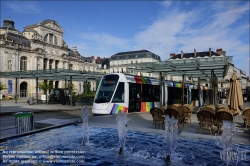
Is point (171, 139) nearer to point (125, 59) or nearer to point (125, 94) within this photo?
A: point (125, 94)

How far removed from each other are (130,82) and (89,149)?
903cm

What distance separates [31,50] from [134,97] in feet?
128

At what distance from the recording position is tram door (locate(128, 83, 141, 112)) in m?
14.6

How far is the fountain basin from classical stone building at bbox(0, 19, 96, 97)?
3888cm

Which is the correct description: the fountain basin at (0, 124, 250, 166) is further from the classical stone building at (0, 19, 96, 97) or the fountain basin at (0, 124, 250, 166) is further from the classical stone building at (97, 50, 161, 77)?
the classical stone building at (97, 50, 161, 77)

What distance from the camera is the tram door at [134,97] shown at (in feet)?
48.0

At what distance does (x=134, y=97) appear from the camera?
593 inches

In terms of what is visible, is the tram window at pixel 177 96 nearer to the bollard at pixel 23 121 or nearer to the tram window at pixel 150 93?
the tram window at pixel 150 93

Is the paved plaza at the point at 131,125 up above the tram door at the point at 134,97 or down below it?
below

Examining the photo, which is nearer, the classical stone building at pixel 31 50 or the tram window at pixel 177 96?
the tram window at pixel 177 96

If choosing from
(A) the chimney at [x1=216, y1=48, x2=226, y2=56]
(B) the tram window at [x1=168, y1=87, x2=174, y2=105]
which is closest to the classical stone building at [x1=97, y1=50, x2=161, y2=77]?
(A) the chimney at [x1=216, y1=48, x2=226, y2=56]

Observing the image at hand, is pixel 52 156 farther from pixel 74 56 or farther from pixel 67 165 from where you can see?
pixel 74 56

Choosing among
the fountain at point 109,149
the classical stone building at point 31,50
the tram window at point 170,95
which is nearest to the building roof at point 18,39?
the classical stone building at point 31,50

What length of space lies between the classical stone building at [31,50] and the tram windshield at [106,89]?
3353 cm
